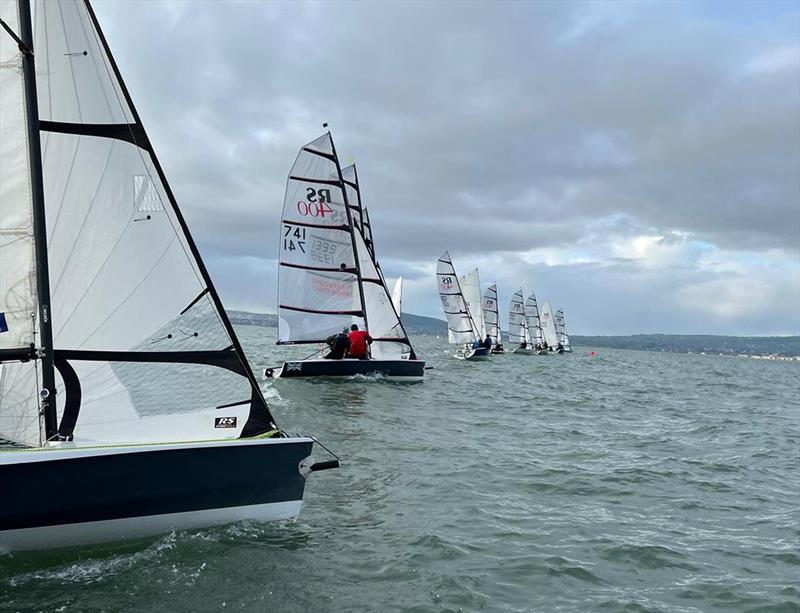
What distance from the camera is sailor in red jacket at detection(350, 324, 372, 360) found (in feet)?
76.4

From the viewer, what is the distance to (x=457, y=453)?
12.1 m

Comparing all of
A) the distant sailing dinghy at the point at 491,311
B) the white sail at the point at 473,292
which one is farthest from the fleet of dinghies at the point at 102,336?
the distant sailing dinghy at the point at 491,311

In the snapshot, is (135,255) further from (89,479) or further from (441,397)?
(441,397)

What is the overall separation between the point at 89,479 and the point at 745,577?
6.73 metres

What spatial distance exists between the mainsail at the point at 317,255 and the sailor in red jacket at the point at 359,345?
5.90ft

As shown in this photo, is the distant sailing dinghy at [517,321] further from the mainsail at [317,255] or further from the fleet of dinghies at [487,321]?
the mainsail at [317,255]

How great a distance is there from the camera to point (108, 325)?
681cm

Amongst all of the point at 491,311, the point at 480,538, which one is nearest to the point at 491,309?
the point at 491,311

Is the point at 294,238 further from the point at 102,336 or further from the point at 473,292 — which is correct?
the point at 473,292

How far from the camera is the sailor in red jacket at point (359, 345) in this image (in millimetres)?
23281

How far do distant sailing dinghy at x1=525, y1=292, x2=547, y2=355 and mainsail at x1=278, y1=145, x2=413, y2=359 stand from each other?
5762 cm

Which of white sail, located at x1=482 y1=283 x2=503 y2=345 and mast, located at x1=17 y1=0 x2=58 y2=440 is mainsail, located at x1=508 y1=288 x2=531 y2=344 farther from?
mast, located at x1=17 y1=0 x2=58 y2=440

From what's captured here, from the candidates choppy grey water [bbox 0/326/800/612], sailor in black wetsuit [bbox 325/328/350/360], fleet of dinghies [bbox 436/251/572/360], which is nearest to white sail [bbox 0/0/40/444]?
choppy grey water [bbox 0/326/800/612]

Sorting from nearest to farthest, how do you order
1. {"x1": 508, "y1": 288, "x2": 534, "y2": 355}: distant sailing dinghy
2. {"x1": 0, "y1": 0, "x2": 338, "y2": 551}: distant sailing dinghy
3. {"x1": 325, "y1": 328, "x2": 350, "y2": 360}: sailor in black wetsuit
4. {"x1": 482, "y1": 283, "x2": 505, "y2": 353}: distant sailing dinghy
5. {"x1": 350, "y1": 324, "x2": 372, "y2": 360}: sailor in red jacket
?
{"x1": 0, "y1": 0, "x2": 338, "y2": 551}: distant sailing dinghy, {"x1": 325, "y1": 328, "x2": 350, "y2": 360}: sailor in black wetsuit, {"x1": 350, "y1": 324, "x2": 372, "y2": 360}: sailor in red jacket, {"x1": 482, "y1": 283, "x2": 505, "y2": 353}: distant sailing dinghy, {"x1": 508, "y1": 288, "x2": 534, "y2": 355}: distant sailing dinghy
